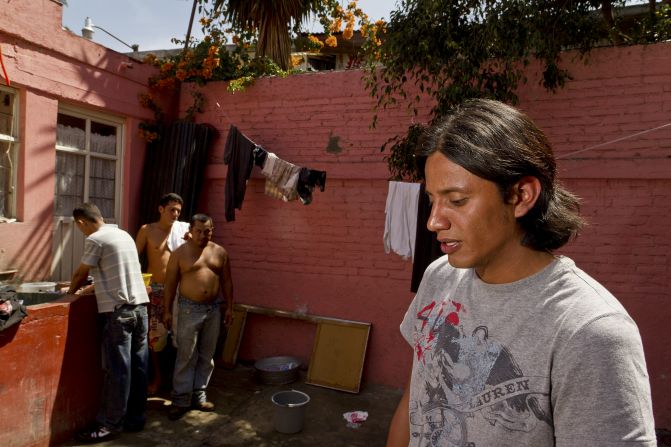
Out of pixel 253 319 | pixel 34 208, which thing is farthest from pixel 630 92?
pixel 34 208

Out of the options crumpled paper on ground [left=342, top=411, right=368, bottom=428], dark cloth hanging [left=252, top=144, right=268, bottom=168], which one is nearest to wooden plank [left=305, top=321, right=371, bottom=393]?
crumpled paper on ground [left=342, top=411, right=368, bottom=428]

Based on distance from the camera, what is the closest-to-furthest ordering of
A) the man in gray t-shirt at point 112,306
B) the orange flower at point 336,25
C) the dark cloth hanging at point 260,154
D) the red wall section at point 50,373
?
the red wall section at point 50,373
the man in gray t-shirt at point 112,306
the dark cloth hanging at point 260,154
the orange flower at point 336,25

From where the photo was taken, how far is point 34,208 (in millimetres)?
5250

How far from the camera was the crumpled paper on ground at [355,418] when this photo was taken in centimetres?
495

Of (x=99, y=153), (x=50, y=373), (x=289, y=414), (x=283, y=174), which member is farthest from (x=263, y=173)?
(x=50, y=373)

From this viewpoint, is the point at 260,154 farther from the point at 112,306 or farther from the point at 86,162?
the point at 112,306

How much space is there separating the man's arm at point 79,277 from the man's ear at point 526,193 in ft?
13.4

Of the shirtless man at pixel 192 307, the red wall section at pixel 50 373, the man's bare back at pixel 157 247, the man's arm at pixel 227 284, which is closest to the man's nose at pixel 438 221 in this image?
the red wall section at pixel 50 373

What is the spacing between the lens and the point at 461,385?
1243 mm

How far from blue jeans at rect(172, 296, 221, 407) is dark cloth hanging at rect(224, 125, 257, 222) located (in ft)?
4.64

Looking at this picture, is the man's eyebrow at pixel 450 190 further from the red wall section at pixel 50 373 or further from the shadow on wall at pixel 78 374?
the shadow on wall at pixel 78 374

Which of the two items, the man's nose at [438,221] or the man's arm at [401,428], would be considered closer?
the man's nose at [438,221]

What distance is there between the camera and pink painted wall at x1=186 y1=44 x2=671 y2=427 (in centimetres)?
481

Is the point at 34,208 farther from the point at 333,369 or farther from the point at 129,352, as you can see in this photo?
the point at 333,369
